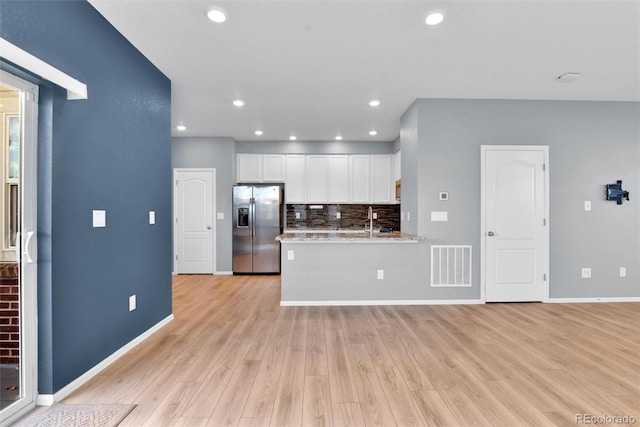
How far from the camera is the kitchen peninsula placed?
407 cm

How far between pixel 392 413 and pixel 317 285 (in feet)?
7.49

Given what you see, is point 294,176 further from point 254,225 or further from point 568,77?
point 568,77

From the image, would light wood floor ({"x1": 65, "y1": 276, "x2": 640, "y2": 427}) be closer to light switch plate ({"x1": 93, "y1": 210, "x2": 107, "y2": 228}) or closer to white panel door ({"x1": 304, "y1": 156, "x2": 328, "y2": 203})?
light switch plate ({"x1": 93, "y1": 210, "x2": 107, "y2": 228})

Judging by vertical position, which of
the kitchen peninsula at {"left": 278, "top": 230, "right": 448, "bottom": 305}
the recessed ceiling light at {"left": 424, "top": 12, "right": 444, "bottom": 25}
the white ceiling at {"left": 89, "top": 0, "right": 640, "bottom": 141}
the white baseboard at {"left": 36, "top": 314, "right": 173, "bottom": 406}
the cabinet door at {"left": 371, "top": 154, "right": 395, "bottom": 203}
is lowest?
the white baseboard at {"left": 36, "top": 314, "right": 173, "bottom": 406}

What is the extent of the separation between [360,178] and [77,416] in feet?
18.1

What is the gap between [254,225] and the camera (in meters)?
6.07

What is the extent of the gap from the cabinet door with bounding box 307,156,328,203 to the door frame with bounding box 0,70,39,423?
4813mm

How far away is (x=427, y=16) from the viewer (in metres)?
2.37

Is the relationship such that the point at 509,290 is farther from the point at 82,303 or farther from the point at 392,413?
the point at 82,303

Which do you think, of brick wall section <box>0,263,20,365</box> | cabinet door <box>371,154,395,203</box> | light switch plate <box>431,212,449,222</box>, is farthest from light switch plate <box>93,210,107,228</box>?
cabinet door <box>371,154,395,203</box>

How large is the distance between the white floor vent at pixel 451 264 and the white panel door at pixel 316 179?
291 cm

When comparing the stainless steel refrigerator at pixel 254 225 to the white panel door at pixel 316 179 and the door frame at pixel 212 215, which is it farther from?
the white panel door at pixel 316 179

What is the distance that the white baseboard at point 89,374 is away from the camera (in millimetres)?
1970

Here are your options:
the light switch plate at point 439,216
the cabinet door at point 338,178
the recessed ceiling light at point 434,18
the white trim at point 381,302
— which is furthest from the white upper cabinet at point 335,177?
the recessed ceiling light at point 434,18
